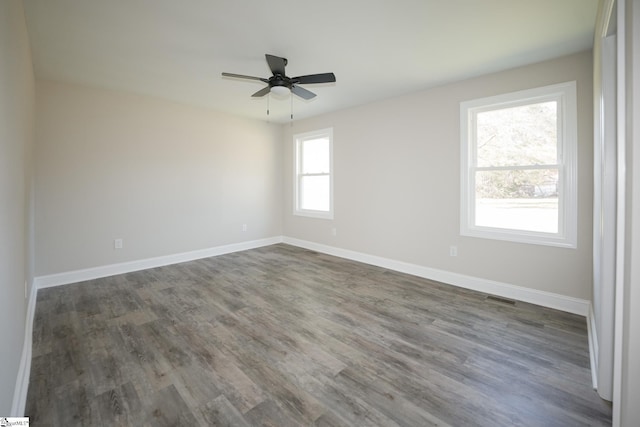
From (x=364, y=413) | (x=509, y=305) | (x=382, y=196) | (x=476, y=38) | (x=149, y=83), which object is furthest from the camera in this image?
(x=382, y=196)

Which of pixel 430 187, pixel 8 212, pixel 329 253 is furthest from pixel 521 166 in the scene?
pixel 8 212

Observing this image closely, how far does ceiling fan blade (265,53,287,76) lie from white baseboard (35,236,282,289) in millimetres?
3549

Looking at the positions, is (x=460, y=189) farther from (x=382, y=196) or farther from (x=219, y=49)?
(x=219, y=49)

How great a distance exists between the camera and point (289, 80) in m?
2.93

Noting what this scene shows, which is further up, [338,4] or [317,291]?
[338,4]

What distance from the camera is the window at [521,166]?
2.95 meters

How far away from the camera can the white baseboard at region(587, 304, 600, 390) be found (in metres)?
1.93

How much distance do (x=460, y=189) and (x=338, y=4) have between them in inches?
103

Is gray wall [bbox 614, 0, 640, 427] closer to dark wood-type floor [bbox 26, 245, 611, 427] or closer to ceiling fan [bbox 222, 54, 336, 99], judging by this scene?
dark wood-type floor [bbox 26, 245, 611, 427]

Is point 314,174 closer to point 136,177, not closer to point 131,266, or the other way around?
point 136,177

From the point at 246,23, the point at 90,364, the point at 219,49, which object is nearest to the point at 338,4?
the point at 246,23

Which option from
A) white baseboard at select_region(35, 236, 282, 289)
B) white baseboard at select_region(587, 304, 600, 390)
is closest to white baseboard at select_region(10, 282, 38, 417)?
white baseboard at select_region(35, 236, 282, 289)

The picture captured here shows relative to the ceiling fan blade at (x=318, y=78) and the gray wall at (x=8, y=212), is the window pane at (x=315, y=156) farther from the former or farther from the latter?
the gray wall at (x=8, y=212)

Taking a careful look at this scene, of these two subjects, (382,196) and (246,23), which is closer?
(246,23)
